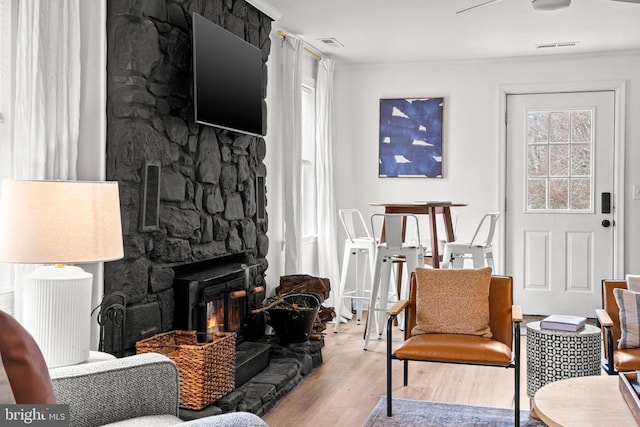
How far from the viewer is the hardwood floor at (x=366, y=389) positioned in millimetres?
3695

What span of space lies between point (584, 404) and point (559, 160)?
440 cm

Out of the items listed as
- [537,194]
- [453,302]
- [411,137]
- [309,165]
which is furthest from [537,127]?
[453,302]

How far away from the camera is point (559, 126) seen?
6.52 m

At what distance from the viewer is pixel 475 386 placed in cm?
420

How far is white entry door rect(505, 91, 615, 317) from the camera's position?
639 cm

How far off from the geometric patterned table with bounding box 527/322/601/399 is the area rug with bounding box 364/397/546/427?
265 millimetres

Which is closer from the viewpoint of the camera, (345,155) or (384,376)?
(384,376)

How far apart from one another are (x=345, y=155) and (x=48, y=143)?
449 centimetres

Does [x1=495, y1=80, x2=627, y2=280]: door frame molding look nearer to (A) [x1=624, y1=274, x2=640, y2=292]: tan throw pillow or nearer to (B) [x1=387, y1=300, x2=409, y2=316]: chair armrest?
(A) [x1=624, y1=274, x2=640, y2=292]: tan throw pillow

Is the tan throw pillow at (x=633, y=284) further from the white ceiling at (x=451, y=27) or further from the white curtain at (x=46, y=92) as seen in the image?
the white curtain at (x=46, y=92)

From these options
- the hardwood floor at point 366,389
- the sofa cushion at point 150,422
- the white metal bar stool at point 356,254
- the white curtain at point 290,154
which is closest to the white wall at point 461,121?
the white metal bar stool at point 356,254

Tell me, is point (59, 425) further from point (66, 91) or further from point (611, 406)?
point (611, 406)

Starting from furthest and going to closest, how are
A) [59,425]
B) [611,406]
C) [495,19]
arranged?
[495,19], [611,406], [59,425]

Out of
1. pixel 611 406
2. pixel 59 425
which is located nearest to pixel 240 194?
pixel 611 406
